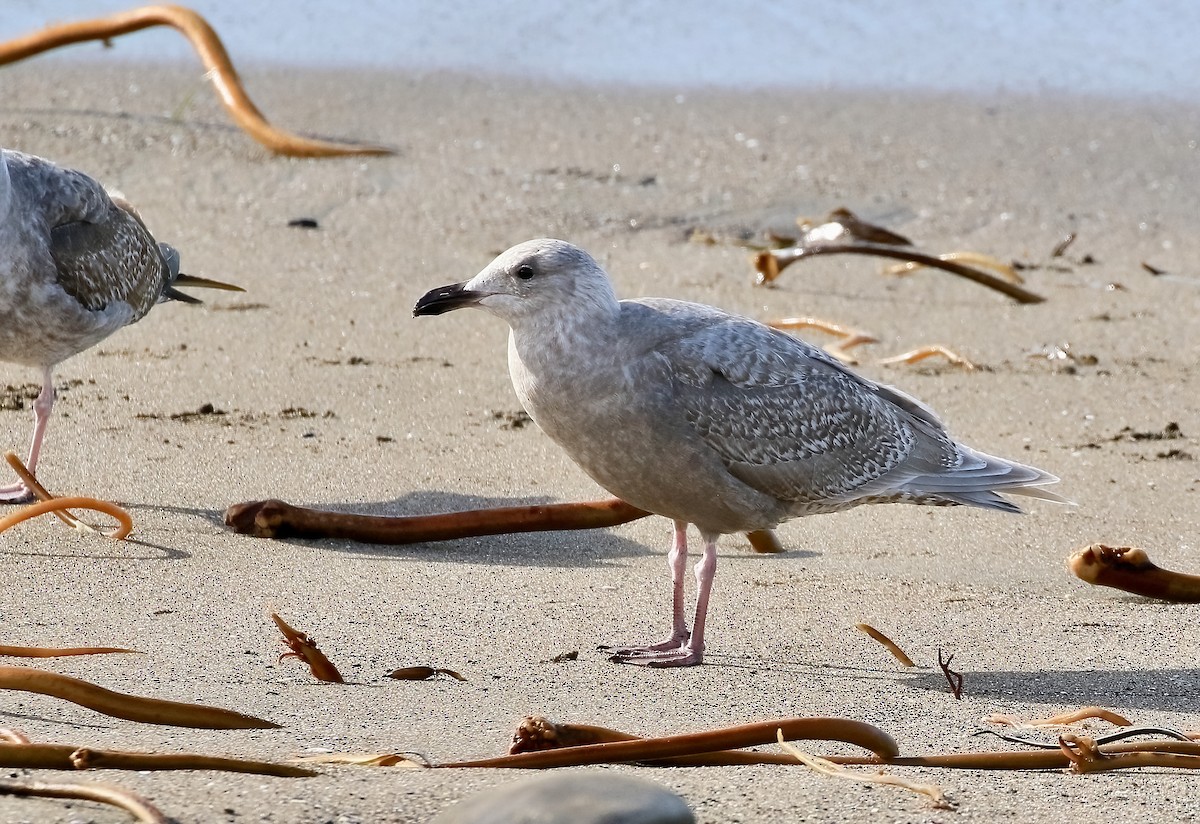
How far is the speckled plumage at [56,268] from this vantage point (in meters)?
5.82

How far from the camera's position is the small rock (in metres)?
2.54

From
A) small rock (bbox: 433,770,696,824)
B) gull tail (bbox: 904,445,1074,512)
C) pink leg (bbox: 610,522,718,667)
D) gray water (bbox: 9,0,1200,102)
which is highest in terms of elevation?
gray water (bbox: 9,0,1200,102)

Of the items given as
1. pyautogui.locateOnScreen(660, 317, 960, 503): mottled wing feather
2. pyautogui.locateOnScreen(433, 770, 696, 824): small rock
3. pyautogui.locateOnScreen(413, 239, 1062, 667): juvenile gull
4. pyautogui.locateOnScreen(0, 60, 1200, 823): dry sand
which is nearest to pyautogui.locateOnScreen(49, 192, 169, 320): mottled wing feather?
pyautogui.locateOnScreen(0, 60, 1200, 823): dry sand

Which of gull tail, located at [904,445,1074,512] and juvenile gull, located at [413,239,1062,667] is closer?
juvenile gull, located at [413,239,1062,667]

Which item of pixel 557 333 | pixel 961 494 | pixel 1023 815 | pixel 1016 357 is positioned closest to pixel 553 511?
pixel 557 333

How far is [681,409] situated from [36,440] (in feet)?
8.31

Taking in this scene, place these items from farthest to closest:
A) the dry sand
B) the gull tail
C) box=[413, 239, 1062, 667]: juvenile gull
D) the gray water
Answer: the gray water, the gull tail, box=[413, 239, 1062, 667]: juvenile gull, the dry sand

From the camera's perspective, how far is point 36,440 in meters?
5.80

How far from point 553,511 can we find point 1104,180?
6.74 metres

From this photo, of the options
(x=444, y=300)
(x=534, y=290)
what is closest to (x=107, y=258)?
(x=444, y=300)

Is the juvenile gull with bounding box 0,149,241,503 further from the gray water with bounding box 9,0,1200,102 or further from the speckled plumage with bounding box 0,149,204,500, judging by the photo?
the gray water with bounding box 9,0,1200,102

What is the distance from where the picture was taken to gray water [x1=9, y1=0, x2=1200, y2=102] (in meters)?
13.8

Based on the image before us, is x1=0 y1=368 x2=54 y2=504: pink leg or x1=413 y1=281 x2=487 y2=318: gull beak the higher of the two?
x1=413 y1=281 x2=487 y2=318: gull beak

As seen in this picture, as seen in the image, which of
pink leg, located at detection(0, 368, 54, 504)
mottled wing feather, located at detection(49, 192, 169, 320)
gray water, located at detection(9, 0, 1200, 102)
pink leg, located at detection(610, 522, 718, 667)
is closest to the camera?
pink leg, located at detection(610, 522, 718, 667)
